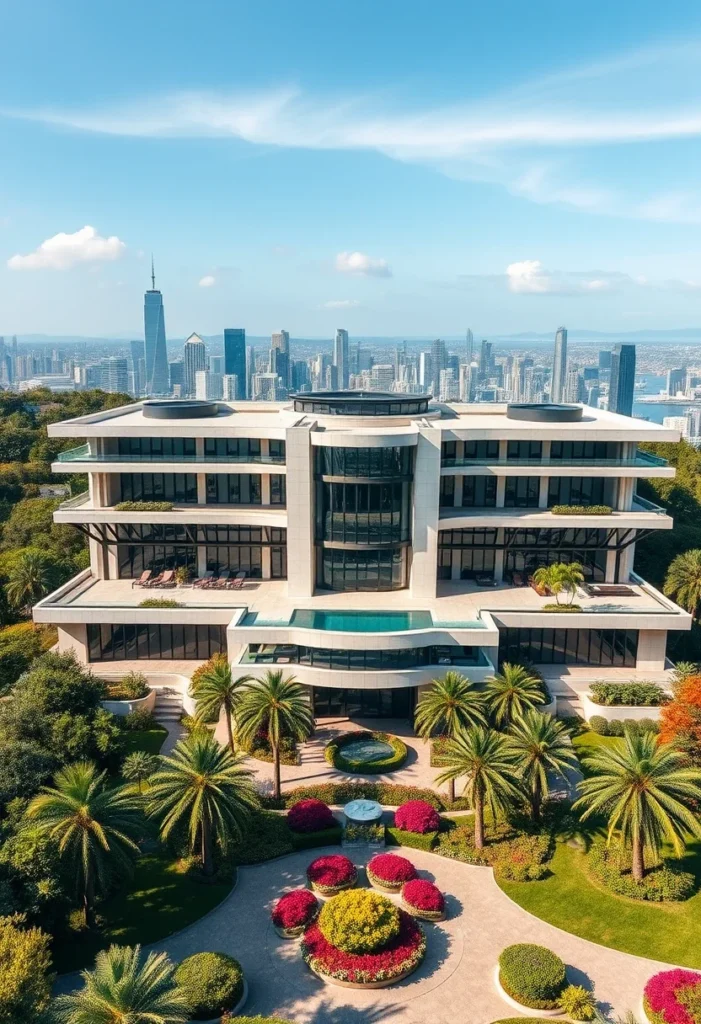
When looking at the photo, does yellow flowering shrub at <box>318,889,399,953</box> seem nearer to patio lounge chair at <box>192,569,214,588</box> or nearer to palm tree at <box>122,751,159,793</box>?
palm tree at <box>122,751,159,793</box>

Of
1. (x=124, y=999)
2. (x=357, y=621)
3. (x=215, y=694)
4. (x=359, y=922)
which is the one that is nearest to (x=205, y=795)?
(x=359, y=922)

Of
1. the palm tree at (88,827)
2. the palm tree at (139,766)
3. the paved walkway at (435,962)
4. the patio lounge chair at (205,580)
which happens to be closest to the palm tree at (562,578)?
the paved walkway at (435,962)

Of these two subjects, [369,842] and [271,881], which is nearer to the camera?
[271,881]

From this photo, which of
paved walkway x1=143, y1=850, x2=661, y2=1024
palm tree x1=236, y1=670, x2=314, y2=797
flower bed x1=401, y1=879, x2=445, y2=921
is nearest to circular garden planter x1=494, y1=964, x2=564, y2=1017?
paved walkway x1=143, y1=850, x2=661, y2=1024

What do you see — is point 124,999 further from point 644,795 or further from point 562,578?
point 562,578

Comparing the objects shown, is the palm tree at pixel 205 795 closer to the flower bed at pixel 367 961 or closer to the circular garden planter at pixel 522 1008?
the flower bed at pixel 367 961

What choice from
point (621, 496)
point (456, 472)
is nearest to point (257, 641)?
point (456, 472)

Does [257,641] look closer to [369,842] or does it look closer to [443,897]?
[369,842]
